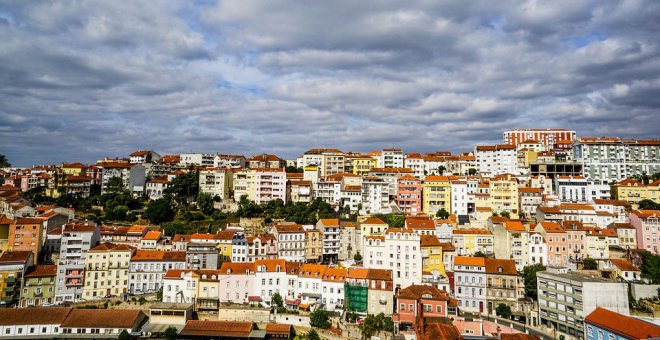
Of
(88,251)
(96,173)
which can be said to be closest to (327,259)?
(88,251)

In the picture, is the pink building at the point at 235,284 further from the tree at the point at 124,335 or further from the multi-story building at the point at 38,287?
the multi-story building at the point at 38,287

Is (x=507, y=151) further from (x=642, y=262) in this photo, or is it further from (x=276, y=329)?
(x=276, y=329)

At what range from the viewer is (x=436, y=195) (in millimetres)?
72375

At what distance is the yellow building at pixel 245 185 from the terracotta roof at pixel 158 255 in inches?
1059

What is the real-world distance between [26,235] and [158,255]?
17.1 metres

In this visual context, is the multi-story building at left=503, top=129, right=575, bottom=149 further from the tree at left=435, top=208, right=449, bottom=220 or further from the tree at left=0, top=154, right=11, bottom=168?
the tree at left=0, top=154, right=11, bottom=168

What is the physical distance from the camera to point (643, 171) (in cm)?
8394

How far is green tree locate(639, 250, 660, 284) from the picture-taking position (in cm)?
4725

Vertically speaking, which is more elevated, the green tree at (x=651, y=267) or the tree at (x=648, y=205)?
the tree at (x=648, y=205)

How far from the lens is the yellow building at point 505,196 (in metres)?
68.7

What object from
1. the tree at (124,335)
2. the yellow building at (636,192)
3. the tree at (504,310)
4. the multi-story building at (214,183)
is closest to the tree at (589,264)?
the tree at (504,310)

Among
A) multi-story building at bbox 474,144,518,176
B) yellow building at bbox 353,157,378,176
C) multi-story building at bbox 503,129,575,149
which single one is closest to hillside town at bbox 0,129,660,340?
multi-story building at bbox 474,144,518,176

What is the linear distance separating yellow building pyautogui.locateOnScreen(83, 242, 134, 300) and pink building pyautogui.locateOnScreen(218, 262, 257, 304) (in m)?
13.3

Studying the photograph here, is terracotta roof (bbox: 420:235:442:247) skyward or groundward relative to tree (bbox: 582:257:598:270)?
skyward
